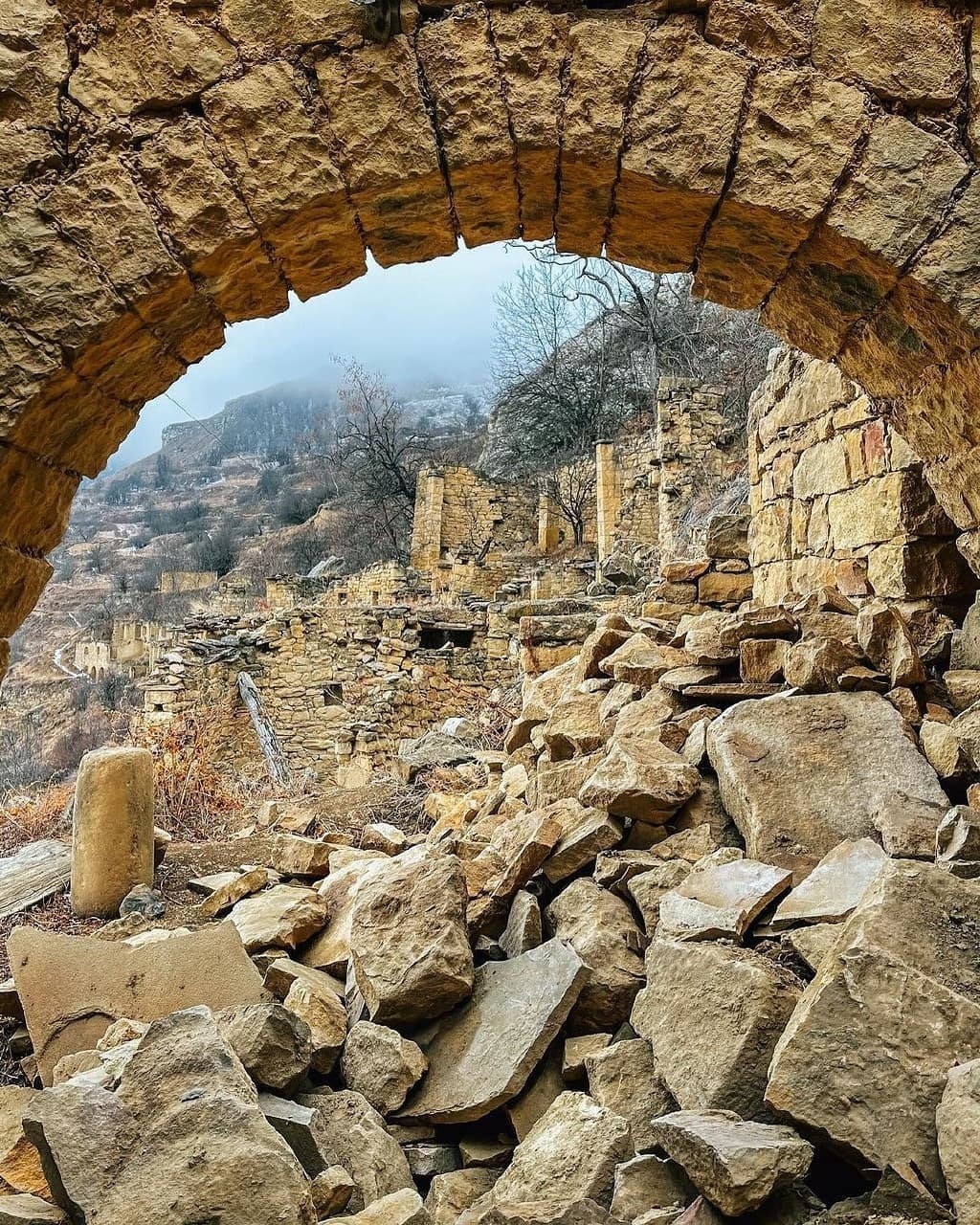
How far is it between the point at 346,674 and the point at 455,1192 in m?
9.93

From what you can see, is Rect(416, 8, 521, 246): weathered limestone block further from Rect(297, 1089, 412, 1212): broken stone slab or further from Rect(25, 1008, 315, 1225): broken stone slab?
Rect(297, 1089, 412, 1212): broken stone slab

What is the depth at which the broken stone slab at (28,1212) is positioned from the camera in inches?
56.9

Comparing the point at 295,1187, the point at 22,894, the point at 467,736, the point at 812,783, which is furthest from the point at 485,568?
the point at 295,1187

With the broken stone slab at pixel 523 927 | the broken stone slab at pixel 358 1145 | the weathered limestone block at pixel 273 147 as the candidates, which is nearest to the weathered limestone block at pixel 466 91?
the weathered limestone block at pixel 273 147

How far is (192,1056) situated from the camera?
5.36 feet

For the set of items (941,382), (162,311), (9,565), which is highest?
(162,311)

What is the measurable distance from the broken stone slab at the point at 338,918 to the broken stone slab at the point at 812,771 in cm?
143

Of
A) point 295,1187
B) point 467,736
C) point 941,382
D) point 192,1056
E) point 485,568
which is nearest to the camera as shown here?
point 295,1187

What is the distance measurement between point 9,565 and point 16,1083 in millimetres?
1768

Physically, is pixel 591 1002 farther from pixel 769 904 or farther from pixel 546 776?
pixel 546 776

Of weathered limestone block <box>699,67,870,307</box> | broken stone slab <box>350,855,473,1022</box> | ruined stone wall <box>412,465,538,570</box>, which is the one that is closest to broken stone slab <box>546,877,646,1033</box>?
broken stone slab <box>350,855,473,1022</box>

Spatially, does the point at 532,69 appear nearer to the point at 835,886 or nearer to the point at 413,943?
the point at 835,886

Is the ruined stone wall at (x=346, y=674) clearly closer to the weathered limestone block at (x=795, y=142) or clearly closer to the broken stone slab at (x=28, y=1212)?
the broken stone slab at (x=28, y=1212)

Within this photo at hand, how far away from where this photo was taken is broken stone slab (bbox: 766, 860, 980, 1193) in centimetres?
142
